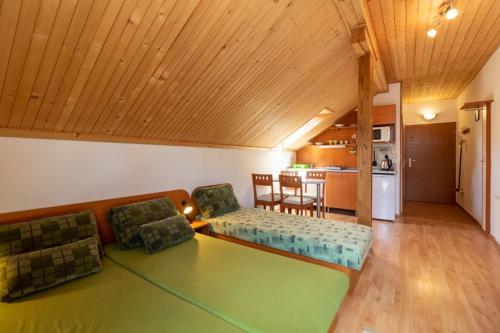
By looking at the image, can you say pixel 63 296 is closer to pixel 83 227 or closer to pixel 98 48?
pixel 83 227

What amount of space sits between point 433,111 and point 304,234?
5786 millimetres

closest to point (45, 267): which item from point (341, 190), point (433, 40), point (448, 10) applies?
point (448, 10)

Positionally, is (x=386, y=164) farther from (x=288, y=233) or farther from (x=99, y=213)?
(x=99, y=213)

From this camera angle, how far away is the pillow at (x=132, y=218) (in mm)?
2117

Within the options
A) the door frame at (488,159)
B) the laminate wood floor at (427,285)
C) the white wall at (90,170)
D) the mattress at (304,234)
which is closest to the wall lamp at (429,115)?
the door frame at (488,159)

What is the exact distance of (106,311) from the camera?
126 cm

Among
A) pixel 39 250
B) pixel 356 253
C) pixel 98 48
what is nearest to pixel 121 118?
pixel 98 48

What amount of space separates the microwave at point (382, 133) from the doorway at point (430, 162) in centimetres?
215

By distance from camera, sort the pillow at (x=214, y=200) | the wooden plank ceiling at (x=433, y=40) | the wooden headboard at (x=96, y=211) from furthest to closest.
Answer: the pillow at (x=214, y=200) < the wooden plank ceiling at (x=433, y=40) < the wooden headboard at (x=96, y=211)

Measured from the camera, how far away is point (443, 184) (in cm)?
595

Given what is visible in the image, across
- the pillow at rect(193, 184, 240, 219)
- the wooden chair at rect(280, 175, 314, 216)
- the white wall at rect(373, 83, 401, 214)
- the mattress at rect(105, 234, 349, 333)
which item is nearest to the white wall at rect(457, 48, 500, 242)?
the white wall at rect(373, 83, 401, 214)

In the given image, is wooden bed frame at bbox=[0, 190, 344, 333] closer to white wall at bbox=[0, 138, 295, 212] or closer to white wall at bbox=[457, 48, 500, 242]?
white wall at bbox=[0, 138, 295, 212]

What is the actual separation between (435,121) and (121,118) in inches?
274

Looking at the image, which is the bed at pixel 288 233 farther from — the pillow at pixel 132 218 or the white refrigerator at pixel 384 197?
the white refrigerator at pixel 384 197
